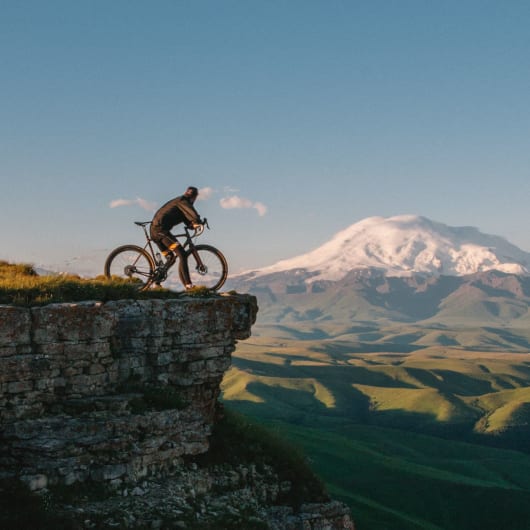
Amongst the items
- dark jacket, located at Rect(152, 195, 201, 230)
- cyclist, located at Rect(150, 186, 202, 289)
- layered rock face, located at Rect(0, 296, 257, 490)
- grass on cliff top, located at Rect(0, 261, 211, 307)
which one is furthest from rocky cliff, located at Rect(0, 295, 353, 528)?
dark jacket, located at Rect(152, 195, 201, 230)

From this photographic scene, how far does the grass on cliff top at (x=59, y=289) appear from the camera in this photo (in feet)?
59.1

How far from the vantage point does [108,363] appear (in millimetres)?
18656

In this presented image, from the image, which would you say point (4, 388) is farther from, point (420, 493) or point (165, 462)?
point (420, 493)

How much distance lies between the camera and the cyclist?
22.8 metres

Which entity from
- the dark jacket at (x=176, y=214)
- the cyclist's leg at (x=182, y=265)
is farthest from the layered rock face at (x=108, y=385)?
the dark jacket at (x=176, y=214)

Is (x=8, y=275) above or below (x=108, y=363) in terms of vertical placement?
above

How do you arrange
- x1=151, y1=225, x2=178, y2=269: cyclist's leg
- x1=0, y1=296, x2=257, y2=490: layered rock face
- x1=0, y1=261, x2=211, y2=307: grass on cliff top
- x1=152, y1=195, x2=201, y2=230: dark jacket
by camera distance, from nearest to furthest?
x1=0, y1=296, x2=257, y2=490: layered rock face < x1=0, y1=261, x2=211, y2=307: grass on cliff top < x1=152, y1=195, x2=201, y2=230: dark jacket < x1=151, y1=225, x2=178, y2=269: cyclist's leg

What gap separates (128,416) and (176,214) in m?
8.12

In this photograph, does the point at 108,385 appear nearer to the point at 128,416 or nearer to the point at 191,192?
the point at 128,416

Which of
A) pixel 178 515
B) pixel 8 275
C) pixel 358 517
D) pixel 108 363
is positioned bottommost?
pixel 358 517

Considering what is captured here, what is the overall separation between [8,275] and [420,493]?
102 m

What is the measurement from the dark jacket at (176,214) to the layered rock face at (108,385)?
336 cm

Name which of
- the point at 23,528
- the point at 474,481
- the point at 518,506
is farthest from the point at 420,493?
the point at 23,528

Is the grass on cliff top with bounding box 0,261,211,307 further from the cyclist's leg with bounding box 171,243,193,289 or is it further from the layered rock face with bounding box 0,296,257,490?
the cyclist's leg with bounding box 171,243,193,289
